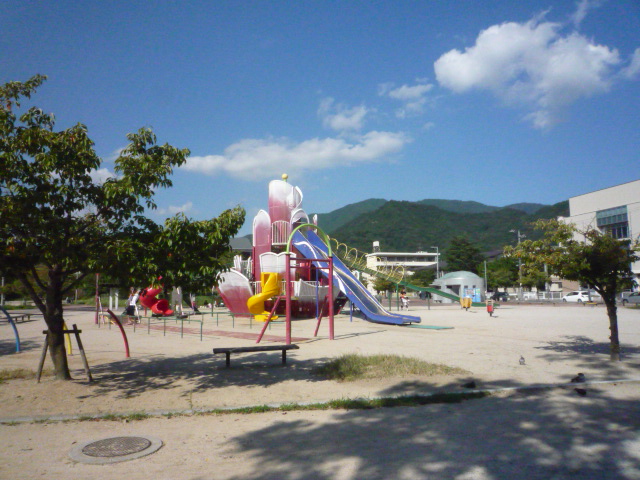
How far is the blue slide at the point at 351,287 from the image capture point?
25.6m

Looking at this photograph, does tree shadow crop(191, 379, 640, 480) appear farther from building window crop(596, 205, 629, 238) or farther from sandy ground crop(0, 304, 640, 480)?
building window crop(596, 205, 629, 238)

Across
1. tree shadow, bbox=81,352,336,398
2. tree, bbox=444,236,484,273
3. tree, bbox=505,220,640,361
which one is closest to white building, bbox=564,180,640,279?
tree, bbox=444,236,484,273

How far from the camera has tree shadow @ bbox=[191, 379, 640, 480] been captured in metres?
5.31

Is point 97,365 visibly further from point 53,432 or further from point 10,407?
point 53,432

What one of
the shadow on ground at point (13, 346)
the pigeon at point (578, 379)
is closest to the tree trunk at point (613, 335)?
the pigeon at point (578, 379)

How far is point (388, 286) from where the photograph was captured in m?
55.1

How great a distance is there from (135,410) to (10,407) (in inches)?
79.1

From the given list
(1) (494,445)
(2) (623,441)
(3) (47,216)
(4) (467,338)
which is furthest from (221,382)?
(4) (467,338)

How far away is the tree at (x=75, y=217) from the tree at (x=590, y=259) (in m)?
8.15

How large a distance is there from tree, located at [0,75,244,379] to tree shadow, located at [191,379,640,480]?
3528 millimetres

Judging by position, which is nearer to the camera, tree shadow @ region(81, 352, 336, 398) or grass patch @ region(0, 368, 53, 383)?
tree shadow @ region(81, 352, 336, 398)

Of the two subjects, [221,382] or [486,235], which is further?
[486,235]

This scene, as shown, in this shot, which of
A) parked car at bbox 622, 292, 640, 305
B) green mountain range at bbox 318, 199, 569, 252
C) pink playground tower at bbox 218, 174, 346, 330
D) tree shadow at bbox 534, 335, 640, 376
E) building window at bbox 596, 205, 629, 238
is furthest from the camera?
green mountain range at bbox 318, 199, 569, 252

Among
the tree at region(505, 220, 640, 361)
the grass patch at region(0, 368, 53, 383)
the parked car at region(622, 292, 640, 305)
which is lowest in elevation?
the grass patch at region(0, 368, 53, 383)
